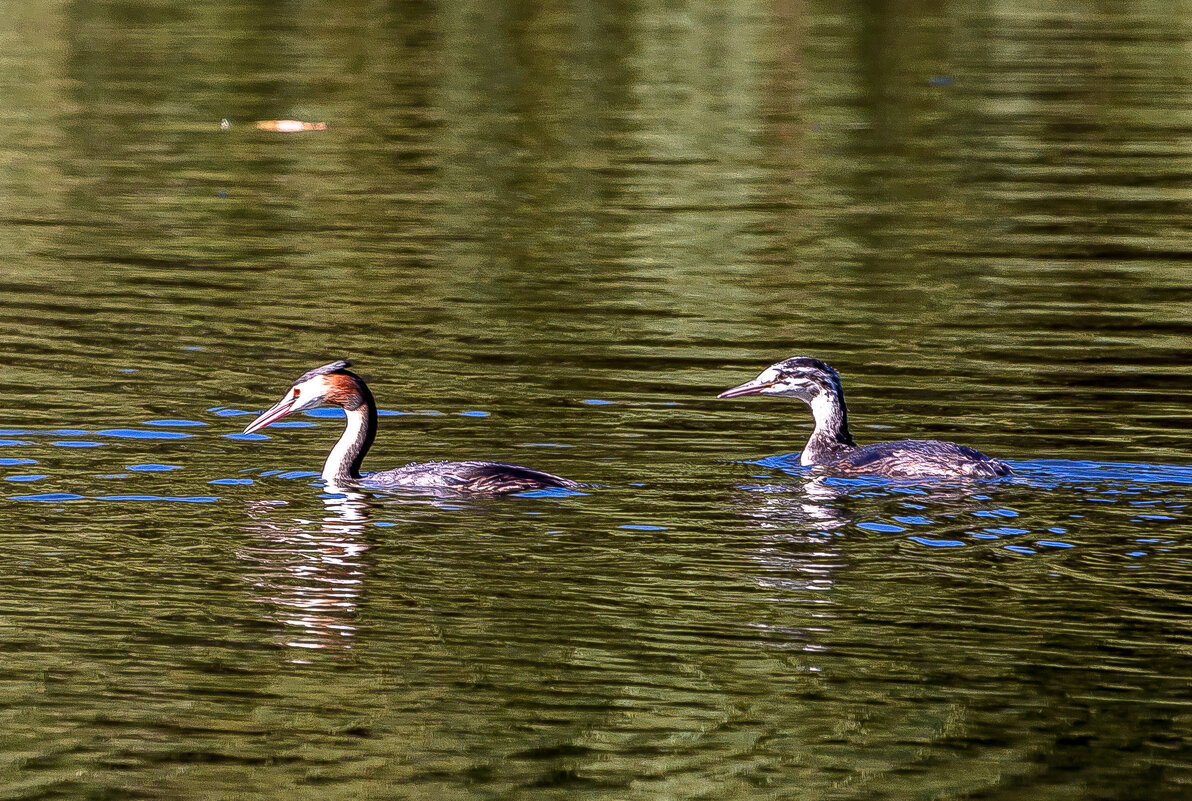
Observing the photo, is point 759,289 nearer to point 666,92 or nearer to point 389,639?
point 389,639

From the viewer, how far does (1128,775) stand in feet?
26.1

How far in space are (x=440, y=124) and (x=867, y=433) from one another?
17497 mm

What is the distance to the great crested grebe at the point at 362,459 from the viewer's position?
11.8m

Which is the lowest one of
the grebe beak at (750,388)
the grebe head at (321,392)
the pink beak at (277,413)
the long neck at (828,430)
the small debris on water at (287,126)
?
the long neck at (828,430)

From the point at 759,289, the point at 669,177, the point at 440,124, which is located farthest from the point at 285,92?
the point at 759,289

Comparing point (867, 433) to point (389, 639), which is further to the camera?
point (867, 433)

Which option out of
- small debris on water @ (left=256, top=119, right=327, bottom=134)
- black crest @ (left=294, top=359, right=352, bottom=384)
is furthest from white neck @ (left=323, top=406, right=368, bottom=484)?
small debris on water @ (left=256, top=119, right=327, bottom=134)

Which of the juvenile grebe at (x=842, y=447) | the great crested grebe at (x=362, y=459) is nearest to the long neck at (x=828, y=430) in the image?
the juvenile grebe at (x=842, y=447)

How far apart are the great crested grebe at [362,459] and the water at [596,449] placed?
4.7 inches

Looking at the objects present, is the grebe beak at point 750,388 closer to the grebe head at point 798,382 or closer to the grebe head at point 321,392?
the grebe head at point 798,382

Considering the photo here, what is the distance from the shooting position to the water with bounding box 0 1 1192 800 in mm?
8328

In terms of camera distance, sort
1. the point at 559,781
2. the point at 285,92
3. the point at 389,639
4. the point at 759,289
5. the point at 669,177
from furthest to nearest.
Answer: the point at 285,92 < the point at 669,177 < the point at 759,289 < the point at 389,639 < the point at 559,781

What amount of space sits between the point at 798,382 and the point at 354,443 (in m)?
2.93

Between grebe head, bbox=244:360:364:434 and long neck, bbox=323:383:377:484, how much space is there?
3 cm
